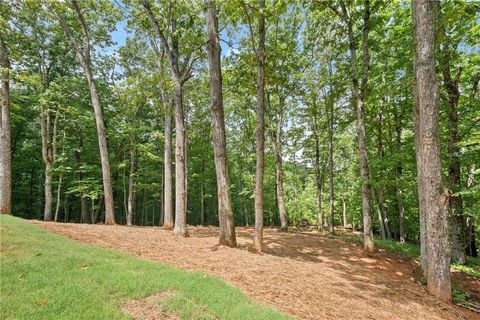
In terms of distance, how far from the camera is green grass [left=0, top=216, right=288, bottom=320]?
2.93 meters

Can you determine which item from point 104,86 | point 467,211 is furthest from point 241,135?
point 467,211

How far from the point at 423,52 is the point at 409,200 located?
13835 millimetres

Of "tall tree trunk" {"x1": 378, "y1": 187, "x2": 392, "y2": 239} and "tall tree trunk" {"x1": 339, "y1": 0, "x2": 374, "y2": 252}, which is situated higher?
"tall tree trunk" {"x1": 339, "y1": 0, "x2": 374, "y2": 252}

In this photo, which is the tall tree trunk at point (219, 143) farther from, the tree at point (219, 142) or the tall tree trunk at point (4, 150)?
the tall tree trunk at point (4, 150)

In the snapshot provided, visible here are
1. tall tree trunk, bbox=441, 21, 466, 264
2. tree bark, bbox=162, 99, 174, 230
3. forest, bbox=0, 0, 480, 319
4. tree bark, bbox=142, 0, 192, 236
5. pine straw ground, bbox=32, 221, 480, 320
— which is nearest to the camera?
pine straw ground, bbox=32, 221, 480, 320

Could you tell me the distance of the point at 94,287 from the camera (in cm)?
340

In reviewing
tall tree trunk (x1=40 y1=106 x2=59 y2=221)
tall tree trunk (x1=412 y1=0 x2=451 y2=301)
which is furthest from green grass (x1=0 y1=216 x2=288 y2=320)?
tall tree trunk (x1=40 y1=106 x2=59 y2=221)

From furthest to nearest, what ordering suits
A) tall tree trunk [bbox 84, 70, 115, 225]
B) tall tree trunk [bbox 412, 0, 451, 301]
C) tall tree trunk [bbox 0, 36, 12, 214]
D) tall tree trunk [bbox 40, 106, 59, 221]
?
tall tree trunk [bbox 40, 106, 59, 221], tall tree trunk [bbox 84, 70, 115, 225], tall tree trunk [bbox 0, 36, 12, 214], tall tree trunk [bbox 412, 0, 451, 301]

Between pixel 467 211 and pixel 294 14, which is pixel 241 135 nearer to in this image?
pixel 294 14

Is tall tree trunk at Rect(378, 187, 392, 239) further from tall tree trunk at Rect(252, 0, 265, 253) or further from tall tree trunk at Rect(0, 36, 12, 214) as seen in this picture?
tall tree trunk at Rect(0, 36, 12, 214)

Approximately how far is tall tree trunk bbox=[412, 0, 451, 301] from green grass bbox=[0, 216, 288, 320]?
409 cm

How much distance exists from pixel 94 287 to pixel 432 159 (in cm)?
657

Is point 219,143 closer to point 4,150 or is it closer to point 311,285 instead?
point 311,285

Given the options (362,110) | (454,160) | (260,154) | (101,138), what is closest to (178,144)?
(260,154)
